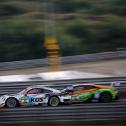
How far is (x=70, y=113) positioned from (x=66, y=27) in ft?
72.5

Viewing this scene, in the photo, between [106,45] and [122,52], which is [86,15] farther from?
[122,52]

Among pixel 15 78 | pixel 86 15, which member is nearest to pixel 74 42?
pixel 86 15

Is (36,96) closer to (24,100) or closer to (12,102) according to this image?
(24,100)

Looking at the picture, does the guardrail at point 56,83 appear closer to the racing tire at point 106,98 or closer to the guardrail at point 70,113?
the racing tire at point 106,98

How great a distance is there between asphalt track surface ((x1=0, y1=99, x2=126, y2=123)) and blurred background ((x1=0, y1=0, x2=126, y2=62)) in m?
14.8

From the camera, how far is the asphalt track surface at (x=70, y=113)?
13.9m

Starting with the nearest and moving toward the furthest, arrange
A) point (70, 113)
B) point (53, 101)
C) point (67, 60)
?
point (70, 113) → point (53, 101) → point (67, 60)

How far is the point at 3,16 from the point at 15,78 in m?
16.5

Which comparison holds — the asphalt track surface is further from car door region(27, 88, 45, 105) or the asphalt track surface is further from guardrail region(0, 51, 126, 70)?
guardrail region(0, 51, 126, 70)

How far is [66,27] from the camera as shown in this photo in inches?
Answer: 1409

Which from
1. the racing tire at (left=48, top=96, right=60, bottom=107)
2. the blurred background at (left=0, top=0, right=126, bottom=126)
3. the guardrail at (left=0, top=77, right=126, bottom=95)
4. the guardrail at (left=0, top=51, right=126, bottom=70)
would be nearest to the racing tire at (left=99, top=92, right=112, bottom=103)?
the guardrail at (left=0, top=77, right=126, bottom=95)

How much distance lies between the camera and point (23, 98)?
16641 millimetres

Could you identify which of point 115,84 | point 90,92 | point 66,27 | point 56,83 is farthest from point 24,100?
point 66,27

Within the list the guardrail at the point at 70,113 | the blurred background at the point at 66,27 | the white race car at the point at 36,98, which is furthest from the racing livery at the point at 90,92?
the blurred background at the point at 66,27
